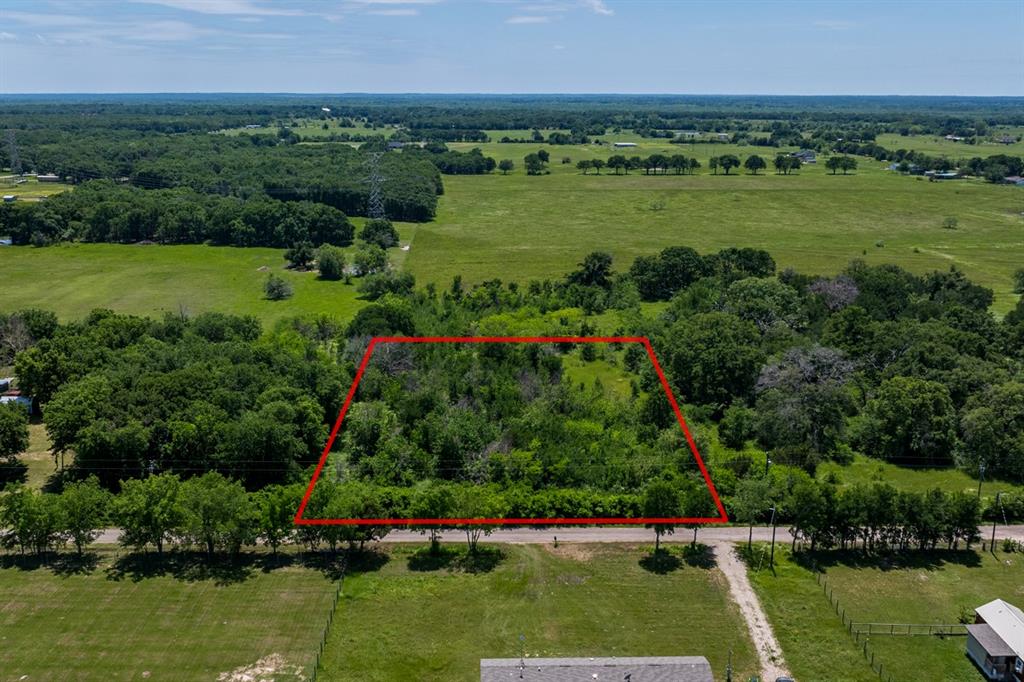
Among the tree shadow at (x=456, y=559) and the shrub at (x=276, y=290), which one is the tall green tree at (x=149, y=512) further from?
the shrub at (x=276, y=290)

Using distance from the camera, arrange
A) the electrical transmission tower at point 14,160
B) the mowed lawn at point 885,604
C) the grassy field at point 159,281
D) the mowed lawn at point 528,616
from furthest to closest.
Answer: the electrical transmission tower at point 14,160 → the grassy field at point 159,281 → the mowed lawn at point 528,616 → the mowed lawn at point 885,604

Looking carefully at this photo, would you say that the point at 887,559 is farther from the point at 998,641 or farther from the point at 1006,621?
the point at 998,641

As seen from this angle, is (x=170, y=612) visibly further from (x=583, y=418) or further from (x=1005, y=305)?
(x=1005, y=305)

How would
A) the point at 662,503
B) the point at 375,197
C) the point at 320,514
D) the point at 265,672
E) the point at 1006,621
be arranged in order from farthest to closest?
the point at 375,197 → the point at 662,503 → the point at 320,514 → the point at 1006,621 → the point at 265,672

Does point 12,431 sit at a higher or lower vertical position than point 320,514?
higher

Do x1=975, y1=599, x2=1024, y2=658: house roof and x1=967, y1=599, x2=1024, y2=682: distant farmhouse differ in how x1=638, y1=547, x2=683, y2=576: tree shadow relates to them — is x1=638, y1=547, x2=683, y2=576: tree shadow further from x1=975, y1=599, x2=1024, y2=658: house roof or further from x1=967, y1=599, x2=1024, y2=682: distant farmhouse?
x1=975, y1=599, x2=1024, y2=658: house roof

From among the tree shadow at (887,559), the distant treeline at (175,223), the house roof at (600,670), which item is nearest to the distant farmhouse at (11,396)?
the house roof at (600,670)

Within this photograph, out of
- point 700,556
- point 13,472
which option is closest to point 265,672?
point 700,556
